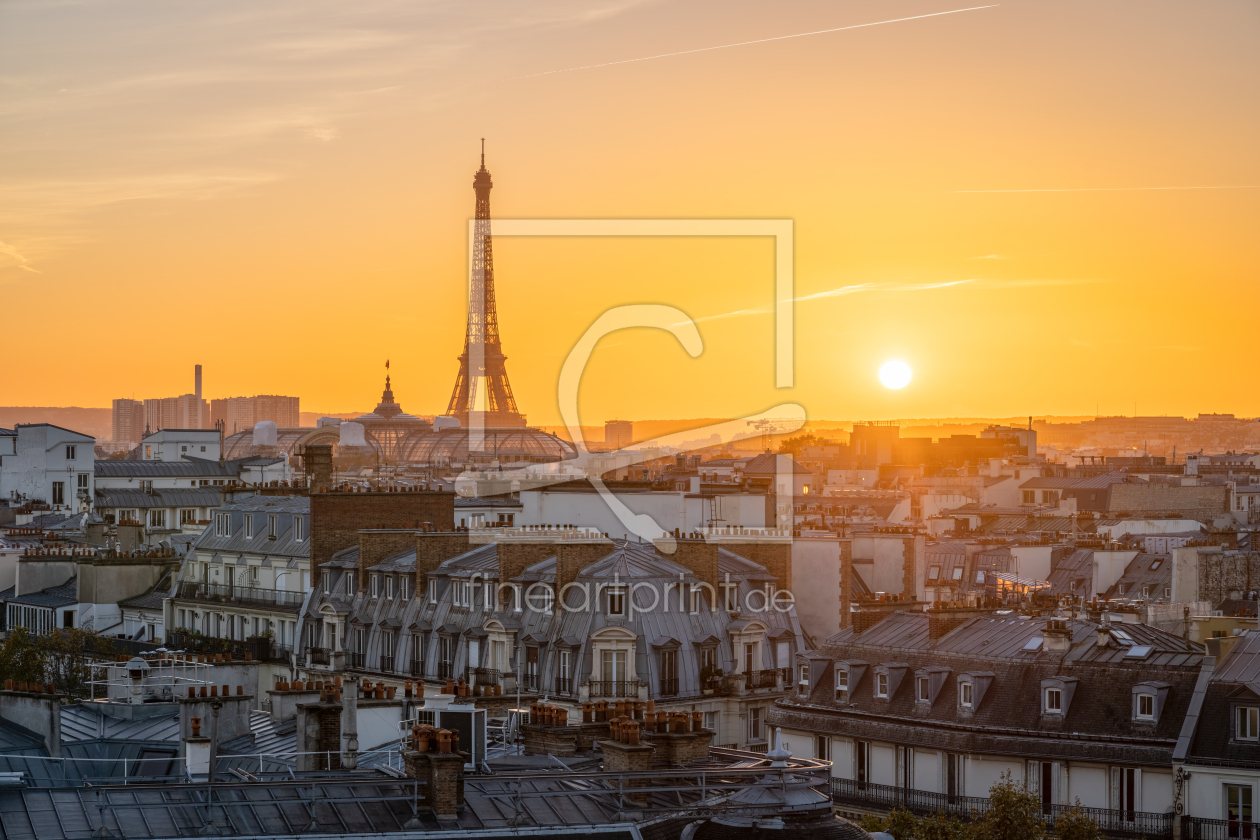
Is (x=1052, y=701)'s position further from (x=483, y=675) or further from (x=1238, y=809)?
(x=483, y=675)

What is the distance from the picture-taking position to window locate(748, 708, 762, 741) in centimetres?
3831

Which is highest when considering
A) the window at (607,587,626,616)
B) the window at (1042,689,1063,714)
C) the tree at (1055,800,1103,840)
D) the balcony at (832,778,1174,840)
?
the window at (607,587,626,616)

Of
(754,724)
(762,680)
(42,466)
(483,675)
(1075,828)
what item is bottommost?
(1075,828)

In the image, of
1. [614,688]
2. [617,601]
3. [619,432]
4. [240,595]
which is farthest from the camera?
[619,432]

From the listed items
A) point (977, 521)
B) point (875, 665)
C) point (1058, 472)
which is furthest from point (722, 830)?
point (1058, 472)

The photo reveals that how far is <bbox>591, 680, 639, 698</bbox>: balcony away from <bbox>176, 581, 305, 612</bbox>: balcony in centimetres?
1325

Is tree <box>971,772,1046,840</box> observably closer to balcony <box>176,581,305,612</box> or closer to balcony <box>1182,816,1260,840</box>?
balcony <box>1182,816,1260,840</box>

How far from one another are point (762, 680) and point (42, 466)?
6788 centimetres

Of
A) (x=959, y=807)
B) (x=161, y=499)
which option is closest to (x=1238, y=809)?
(x=959, y=807)

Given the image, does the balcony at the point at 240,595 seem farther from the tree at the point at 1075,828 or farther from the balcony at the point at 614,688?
the tree at the point at 1075,828

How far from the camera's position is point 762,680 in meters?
39.0

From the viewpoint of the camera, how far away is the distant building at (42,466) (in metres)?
98.4

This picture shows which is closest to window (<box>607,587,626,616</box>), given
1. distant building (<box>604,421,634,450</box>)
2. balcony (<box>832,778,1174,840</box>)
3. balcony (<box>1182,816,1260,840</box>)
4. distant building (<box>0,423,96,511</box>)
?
balcony (<box>832,778,1174,840</box>)

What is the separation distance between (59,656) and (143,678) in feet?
53.3
